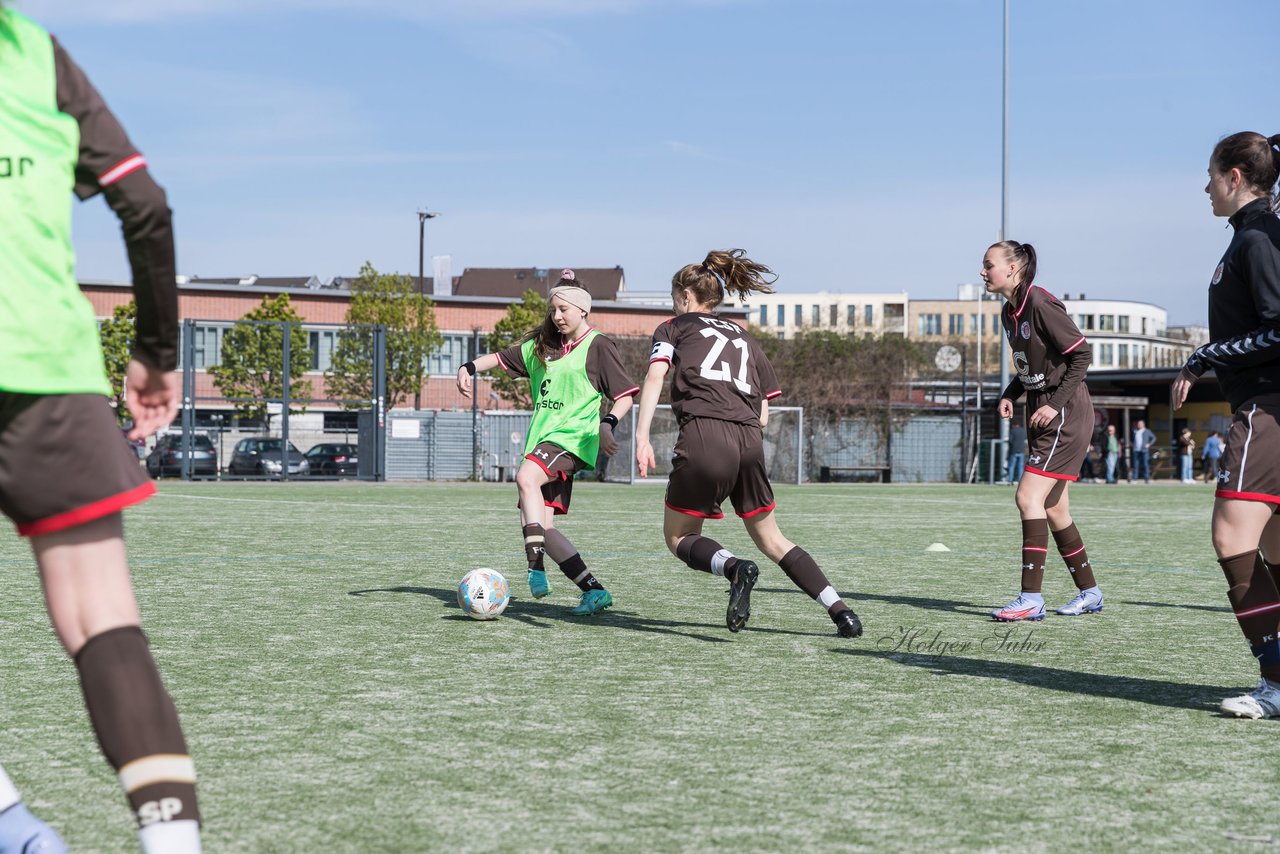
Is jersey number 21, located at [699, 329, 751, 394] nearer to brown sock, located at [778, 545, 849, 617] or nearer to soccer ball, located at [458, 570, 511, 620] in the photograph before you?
brown sock, located at [778, 545, 849, 617]

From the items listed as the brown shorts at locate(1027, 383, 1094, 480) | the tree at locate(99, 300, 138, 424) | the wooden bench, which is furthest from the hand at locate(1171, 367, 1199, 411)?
the wooden bench

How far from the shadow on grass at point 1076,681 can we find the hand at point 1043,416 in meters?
2.06

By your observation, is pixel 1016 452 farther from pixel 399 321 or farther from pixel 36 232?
pixel 36 232

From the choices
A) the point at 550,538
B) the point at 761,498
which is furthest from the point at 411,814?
the point at 550,538

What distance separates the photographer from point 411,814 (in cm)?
349

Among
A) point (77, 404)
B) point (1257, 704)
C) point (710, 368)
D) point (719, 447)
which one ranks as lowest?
point (1257, 704)

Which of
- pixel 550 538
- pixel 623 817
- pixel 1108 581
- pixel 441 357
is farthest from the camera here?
pixel 441 357

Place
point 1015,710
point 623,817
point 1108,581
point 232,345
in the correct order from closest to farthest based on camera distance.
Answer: point 623,817, point 1015,710, point 1108,581, point 232,345

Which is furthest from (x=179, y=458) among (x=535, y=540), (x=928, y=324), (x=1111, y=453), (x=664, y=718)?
(x=928, y=324)

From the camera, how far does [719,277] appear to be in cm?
696

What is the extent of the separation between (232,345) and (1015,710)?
32679 millimetres

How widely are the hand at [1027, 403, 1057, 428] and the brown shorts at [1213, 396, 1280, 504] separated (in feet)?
9.66

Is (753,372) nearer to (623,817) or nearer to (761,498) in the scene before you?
(761,498)

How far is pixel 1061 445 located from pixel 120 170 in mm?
6331
